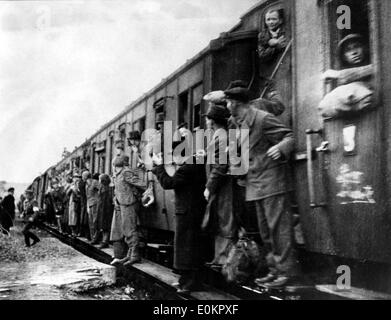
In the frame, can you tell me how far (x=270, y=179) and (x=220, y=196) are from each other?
2.48 feet

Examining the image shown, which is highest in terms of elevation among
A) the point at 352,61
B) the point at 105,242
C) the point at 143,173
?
the point at 352,61

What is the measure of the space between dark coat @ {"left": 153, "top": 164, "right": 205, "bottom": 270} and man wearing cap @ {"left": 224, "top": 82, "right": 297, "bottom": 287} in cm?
84

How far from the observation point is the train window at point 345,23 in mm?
3031

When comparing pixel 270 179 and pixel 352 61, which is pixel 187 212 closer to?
pixel 270 179

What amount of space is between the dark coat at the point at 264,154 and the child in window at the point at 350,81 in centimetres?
41

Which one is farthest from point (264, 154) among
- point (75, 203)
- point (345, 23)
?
point (75, 203)

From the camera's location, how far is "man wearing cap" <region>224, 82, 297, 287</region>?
3.31 metres

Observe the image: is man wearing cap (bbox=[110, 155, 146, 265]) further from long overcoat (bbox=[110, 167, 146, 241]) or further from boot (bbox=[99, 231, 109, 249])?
boot (bbox=[99, 231, 109, 249])

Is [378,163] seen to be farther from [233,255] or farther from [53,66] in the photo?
[53,66]

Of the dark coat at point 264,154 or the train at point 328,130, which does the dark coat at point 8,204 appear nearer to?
the train at point 328,130

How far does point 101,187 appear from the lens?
8.57 meters

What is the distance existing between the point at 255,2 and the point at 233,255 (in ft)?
8.24

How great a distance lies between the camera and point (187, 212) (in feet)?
14.3

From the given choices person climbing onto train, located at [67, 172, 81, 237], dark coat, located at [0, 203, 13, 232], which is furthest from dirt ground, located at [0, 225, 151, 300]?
dark coat, located at [0, 203, 13, 232]
